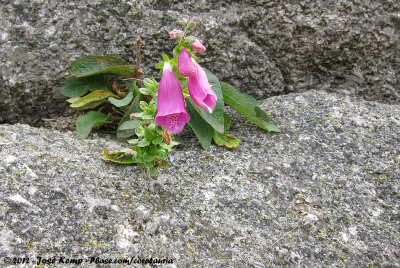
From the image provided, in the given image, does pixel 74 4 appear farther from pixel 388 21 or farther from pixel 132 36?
pixel 388 21

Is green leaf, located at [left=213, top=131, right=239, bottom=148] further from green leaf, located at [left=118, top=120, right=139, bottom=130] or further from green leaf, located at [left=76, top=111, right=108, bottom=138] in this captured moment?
green leaf, located at [left=76, top=111, right=108, bottom=138]

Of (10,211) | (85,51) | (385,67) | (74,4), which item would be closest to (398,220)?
(385,67)

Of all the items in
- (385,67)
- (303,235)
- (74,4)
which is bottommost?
(303,235)

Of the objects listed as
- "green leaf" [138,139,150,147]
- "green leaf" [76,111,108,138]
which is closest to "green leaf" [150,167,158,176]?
"green leaf" [138,139,150,147]

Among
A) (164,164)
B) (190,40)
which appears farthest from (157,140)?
(190,40)

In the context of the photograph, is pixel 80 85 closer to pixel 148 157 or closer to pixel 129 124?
pixel 129 124
